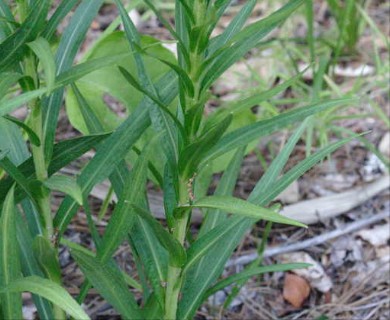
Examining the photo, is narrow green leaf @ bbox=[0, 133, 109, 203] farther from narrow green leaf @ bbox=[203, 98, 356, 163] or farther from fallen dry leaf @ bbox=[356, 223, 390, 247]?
fallen dry leaf @ bbox=[356, 223, 390, 247]

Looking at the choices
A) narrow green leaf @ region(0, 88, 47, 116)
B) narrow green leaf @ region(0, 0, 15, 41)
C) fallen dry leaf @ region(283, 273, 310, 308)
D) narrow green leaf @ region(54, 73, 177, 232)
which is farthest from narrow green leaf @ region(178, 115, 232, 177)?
fallen dry leaf @ region(283, 273, 310, 308)

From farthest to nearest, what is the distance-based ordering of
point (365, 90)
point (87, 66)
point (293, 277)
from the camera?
1. point (365, 90)
2. point (293, 277)
3. point (87, 66)

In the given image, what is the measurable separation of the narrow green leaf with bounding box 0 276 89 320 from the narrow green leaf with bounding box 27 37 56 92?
0.32 meters

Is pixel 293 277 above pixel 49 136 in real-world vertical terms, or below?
below

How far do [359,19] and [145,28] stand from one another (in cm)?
91

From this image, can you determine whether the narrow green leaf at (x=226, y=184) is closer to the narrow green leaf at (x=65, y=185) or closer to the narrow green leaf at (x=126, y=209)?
the narrow green leaf at (x=126, y=209)

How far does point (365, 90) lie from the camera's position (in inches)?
97.4

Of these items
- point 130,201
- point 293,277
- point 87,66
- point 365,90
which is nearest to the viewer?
point 87,66

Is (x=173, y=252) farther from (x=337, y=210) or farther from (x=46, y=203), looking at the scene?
(x=337, y=210)

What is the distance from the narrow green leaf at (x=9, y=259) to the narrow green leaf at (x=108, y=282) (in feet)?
0.33

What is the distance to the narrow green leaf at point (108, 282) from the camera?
1260 mm

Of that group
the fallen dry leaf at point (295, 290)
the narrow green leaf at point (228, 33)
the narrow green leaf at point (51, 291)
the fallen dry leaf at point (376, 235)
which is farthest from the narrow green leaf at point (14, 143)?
the fallen dry leaf at point (376, 235)

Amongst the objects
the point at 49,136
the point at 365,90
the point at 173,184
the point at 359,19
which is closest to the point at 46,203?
the point at 49,136

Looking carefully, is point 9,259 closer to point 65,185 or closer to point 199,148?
point 65,185
